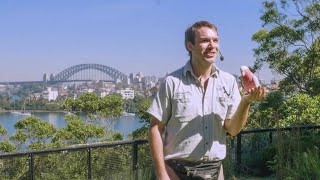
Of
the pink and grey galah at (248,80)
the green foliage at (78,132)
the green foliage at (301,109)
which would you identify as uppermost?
the pink and grey galah at (248,80)

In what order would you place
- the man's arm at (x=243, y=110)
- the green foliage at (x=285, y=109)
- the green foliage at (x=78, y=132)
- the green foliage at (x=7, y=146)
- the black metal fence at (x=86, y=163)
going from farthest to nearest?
the green foliage at (x=78, y=132)
the green foliage at (x=7, y=146)
the green foliage at (x=285, y=109)
the black metal fence at (x=86, y=163)
the man's arm at (x=243, y=110)

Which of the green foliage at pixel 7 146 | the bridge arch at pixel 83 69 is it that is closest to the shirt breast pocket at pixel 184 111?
the green foliage at pixel 7 146

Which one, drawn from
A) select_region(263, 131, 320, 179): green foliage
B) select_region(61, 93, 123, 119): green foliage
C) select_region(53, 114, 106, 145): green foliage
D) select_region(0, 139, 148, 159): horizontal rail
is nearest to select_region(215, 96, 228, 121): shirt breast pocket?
select_region(263, 131, 320, 179): green foliage

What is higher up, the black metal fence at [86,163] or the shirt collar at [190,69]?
the shirt collar at [190,69]

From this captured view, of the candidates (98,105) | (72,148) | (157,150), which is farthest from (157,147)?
(98,105)

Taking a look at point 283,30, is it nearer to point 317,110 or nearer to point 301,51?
point 301,51

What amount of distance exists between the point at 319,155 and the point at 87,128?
37.2 ft

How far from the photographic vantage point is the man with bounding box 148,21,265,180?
2.12 m

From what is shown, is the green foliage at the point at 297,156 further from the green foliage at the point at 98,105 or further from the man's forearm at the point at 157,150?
the green foliage at the point at 98,105

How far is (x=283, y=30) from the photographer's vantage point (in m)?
14.8

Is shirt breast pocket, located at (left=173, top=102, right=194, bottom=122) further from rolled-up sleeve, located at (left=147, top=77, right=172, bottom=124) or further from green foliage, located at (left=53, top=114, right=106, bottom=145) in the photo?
green foliage, located at (left=53, top=114, right=106, bottom=145)

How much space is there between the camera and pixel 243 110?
211 cm

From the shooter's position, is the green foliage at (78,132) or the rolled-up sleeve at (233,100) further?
the green foliage at (78,132)

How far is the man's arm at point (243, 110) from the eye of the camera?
2011 millimetres
